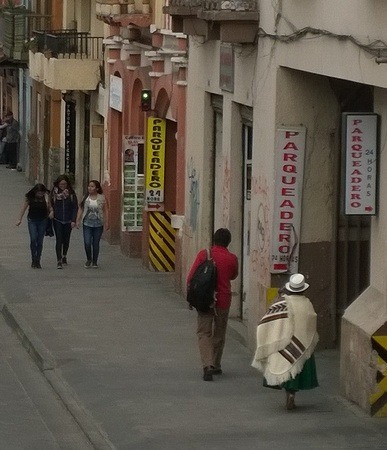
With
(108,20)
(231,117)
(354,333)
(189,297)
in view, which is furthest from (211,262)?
(108,20)

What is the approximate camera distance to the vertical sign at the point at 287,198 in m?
18.9

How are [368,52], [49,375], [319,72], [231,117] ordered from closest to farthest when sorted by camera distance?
[368,52]
[319,72]
[49,375]
[231,117]

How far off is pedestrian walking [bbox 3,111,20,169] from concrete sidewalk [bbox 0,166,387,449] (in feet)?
77.1

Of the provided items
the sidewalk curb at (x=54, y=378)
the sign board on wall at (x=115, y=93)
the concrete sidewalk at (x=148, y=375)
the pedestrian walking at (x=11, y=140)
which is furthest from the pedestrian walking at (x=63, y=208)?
the pedestrian walking at (x=11, y=140)

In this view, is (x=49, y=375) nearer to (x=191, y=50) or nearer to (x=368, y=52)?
Answer: (x=368, y=52)

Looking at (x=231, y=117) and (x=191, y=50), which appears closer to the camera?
(x=231, y=117)

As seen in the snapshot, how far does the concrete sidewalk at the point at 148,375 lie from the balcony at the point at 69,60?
24.6 ft

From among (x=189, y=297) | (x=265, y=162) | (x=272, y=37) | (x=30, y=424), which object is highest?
(x=272, y=37)

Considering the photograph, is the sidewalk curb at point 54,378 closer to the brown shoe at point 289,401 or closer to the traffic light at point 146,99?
the brown shoe at point 289,401

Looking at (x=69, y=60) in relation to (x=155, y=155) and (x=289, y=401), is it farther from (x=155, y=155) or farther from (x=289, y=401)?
(x=289, y=401)

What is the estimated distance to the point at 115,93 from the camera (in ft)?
105

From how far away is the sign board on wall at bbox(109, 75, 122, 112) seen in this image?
31.3 m

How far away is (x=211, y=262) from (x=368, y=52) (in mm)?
3289

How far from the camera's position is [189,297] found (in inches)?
690
